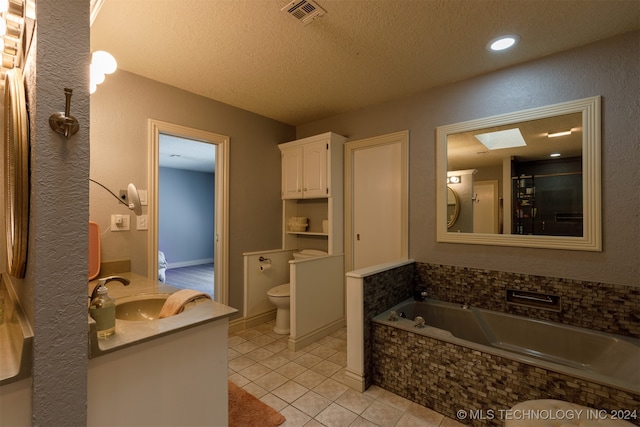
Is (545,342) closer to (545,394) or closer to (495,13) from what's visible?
(545,394)

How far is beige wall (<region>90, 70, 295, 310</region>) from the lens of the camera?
7.27 ft

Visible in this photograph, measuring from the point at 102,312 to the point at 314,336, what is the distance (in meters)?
2.20

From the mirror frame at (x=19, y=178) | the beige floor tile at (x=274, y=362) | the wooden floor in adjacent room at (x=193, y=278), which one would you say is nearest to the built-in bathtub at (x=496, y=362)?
the beige floor tile at (x=274, y=362)

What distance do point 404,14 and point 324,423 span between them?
2.51 m

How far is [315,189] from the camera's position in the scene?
10.6ft

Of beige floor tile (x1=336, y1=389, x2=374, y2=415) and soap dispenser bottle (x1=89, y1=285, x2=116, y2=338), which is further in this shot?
beige floor tile (x1=336, y1=389, x2=374, y2=415)

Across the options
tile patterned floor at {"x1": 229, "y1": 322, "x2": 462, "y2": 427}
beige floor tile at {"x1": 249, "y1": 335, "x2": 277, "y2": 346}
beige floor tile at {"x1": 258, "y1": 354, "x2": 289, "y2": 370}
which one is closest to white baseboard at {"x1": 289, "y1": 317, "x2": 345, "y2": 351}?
tile patterned floor at {"x1": 229, "y1": 322, "x2": 462, "y2": 427}

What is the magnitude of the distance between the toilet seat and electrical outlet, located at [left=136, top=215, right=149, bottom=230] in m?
1.34

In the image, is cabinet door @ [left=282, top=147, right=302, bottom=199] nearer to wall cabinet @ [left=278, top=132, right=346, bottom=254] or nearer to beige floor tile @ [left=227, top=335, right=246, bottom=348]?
wall cabinet @ [left=278, top=132, right=346, bottom=254]

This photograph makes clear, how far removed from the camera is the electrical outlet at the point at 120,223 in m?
2.26

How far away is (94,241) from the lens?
2107 millimetres

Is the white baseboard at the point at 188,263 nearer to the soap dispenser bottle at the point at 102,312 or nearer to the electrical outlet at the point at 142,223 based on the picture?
the electrical outlet at the point at 142,223

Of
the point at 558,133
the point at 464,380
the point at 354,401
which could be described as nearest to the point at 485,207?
the point at 558,133

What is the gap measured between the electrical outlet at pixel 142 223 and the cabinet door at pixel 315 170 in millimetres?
1616
